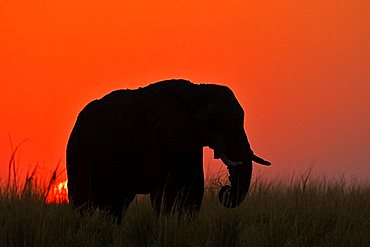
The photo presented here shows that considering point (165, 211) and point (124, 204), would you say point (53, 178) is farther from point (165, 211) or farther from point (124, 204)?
point (124, 204)

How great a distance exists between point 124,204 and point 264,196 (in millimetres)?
2188

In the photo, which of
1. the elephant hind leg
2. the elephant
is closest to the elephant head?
the elephant

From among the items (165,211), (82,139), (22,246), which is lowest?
(22,246)

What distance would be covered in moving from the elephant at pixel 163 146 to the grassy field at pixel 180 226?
284 mm

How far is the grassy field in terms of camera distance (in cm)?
493

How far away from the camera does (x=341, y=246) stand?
20.9 feet

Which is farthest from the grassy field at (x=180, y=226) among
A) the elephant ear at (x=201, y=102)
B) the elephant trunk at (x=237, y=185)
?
the elephant ear at (x=201, y=102)

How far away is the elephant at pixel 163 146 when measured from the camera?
655cm

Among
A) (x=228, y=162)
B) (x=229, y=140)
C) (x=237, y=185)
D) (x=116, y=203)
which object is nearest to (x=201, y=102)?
(x=229, y=140)

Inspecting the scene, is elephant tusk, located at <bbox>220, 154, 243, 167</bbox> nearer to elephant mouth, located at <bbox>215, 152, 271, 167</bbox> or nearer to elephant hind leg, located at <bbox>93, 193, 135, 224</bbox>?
elephant mouth, located at <bbox>215, 152, 271, 167</bbox>

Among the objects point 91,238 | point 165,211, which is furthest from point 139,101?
point 91,238

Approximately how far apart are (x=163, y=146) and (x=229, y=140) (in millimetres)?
685

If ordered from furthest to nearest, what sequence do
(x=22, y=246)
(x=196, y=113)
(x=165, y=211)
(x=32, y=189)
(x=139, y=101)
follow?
(x=139, y=101), (x=196, y=113), (x=165, y=211), (x=32, y=189), (x=22, y=246)

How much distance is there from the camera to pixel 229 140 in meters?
6.52
